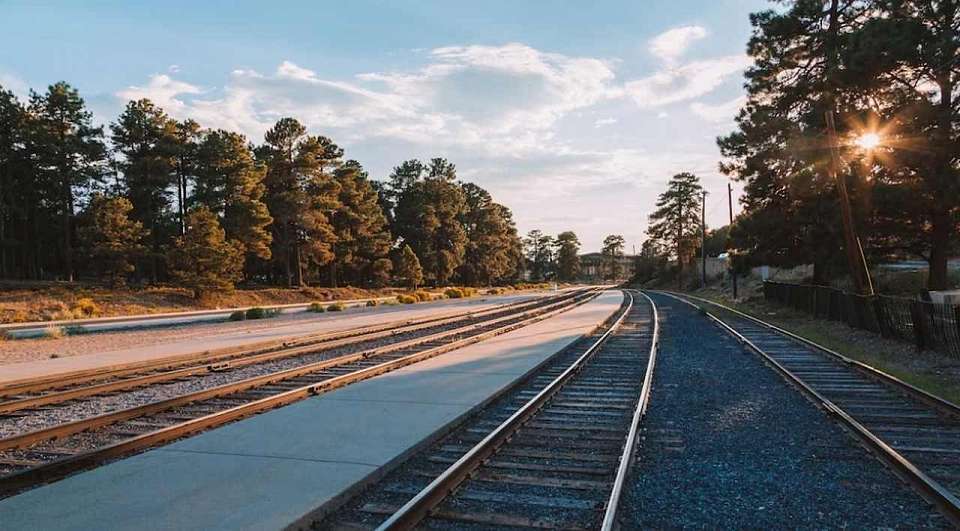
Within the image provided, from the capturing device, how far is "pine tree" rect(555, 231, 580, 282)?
506 ft

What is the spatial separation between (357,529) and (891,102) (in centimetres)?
2403

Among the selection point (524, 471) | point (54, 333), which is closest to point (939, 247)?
point (524, 471)

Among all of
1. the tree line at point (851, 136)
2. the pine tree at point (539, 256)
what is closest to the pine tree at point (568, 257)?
the pine tree at point (539, 256)

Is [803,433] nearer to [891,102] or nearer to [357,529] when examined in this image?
[357,529]

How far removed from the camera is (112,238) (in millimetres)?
45656

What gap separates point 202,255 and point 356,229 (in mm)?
27961

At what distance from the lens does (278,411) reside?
852 centimetres

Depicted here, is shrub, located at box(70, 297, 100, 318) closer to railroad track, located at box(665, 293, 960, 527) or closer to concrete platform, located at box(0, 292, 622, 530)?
concrete platform, located at box(0, 292, 622, 530)

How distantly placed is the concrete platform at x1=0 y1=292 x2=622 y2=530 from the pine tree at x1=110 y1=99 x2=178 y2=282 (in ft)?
181

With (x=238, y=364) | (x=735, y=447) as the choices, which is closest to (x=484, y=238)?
(x=238, y=364)

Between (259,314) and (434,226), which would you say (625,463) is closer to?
(259,314)

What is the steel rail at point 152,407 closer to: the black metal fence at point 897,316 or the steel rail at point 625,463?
→ the steel rail at point 625,463

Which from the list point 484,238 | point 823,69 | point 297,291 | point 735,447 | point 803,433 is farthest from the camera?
point 484,238

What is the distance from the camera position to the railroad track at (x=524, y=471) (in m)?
4.94
